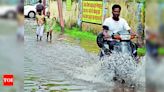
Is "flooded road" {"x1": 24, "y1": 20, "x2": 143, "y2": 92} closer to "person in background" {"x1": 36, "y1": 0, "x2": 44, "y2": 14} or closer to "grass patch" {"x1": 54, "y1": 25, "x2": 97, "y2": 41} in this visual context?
"grass patch" {"x1": 54, "y1": 25, "x2": 97, "y2": 41}

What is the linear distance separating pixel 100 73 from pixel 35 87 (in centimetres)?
83

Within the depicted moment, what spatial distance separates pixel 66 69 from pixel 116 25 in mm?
817

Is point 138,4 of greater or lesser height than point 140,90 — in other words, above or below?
above

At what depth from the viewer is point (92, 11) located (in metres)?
7.26

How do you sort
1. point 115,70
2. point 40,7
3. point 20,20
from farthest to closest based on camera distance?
point 115,70, point 40,7, point 20,20

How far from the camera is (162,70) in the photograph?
716cm

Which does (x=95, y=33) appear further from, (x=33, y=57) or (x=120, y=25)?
(x=33, y=57)

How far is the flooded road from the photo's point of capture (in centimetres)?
723

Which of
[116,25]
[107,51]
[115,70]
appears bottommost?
[115,70]

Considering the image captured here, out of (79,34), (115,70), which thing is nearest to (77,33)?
(79,34)

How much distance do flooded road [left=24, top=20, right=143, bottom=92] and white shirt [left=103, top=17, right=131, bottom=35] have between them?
36 cm

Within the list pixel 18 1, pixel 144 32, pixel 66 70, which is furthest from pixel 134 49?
pixel 18 1

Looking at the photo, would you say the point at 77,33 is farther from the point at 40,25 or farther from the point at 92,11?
the point at 40,25

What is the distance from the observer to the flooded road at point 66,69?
7230 millimetres
